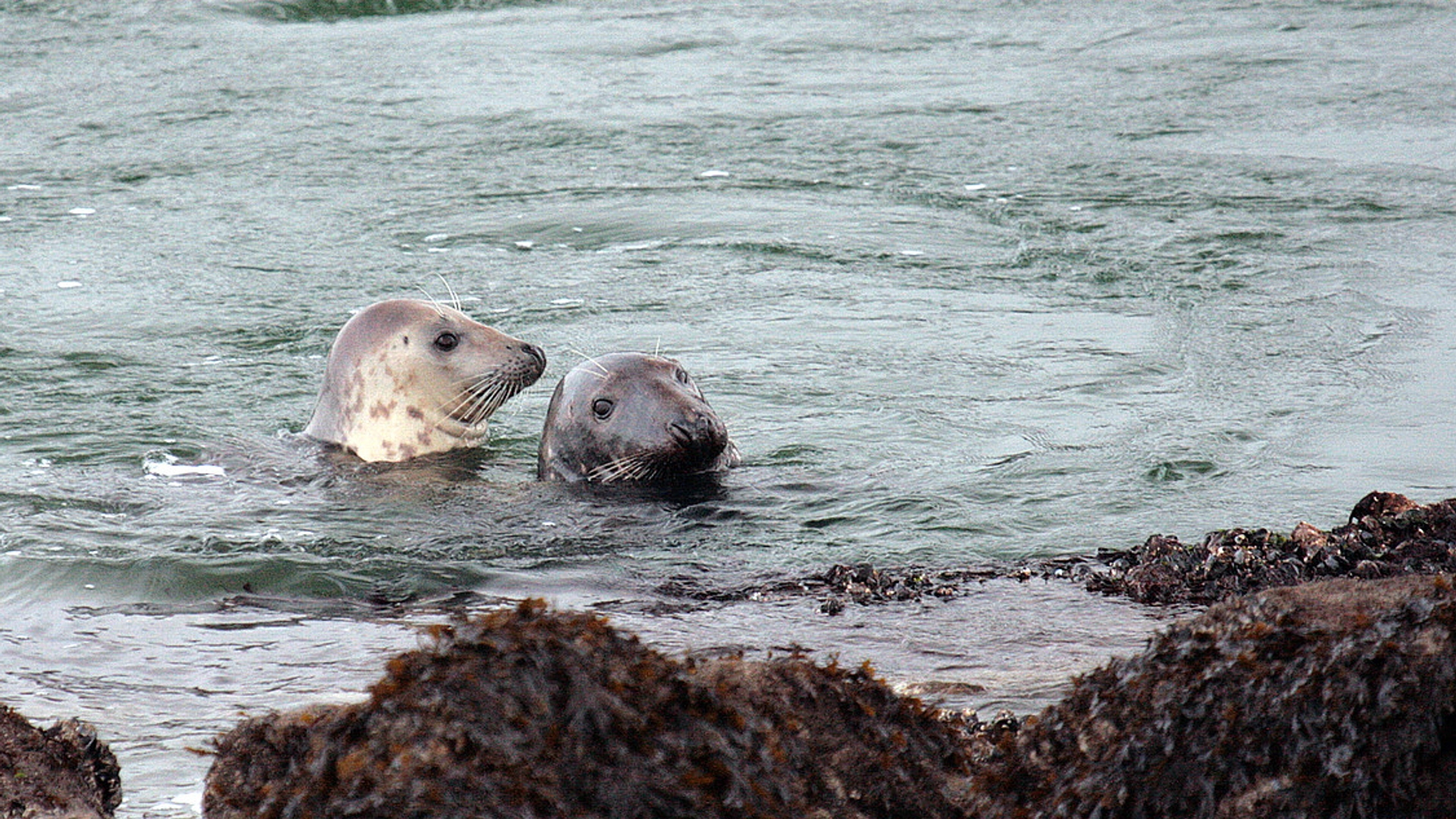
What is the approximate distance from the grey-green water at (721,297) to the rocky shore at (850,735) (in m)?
1.15

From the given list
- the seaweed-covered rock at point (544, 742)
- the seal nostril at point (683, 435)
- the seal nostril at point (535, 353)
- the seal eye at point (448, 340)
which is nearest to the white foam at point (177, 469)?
the seal eye at point (448, 340)

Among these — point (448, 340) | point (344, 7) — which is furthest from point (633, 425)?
point (344, 7)

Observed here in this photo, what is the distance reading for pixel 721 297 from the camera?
10219 mm

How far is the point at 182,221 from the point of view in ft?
39.0

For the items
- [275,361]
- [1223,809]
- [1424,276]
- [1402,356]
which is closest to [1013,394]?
[1402,356]

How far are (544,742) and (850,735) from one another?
0.73 m

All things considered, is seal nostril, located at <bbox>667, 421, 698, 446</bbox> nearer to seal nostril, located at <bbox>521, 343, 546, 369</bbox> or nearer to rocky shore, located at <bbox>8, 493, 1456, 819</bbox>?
seal nostril, located at <bbox>521, 343, 546, 369</bbox>

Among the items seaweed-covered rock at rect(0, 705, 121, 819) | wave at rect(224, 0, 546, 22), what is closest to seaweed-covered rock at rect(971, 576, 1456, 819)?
seaweed-covered rock at rect(0, 705, 121, 819)

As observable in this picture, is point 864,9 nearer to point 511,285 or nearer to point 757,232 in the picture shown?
point 757,232

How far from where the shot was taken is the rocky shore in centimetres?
253

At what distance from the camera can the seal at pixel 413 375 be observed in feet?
24.5

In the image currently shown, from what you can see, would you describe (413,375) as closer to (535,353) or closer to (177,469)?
(535,353)

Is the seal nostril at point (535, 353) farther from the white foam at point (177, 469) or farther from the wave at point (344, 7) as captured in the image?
the wave at point (344, 7)

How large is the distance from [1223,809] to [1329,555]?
9.16 ft
